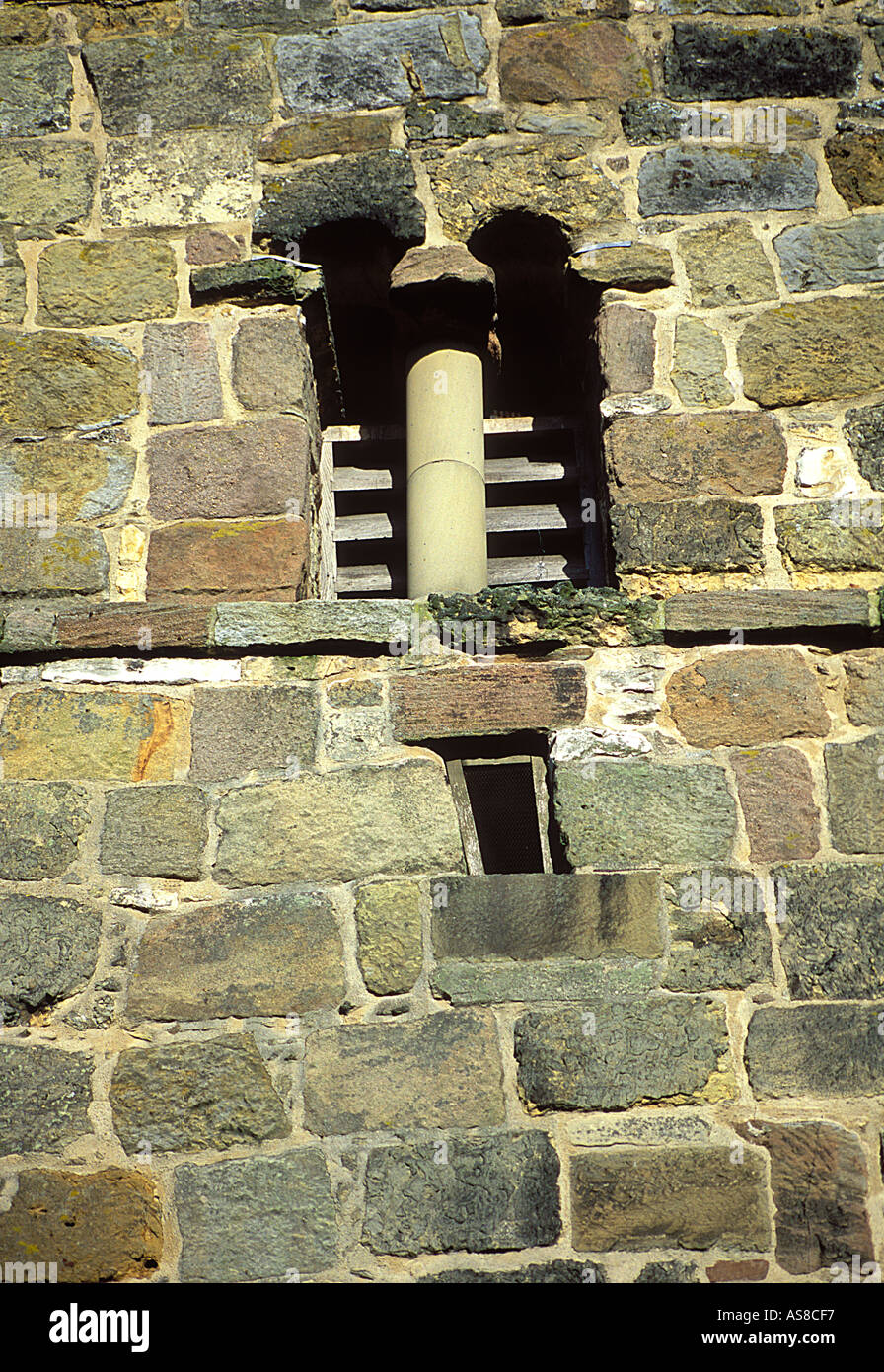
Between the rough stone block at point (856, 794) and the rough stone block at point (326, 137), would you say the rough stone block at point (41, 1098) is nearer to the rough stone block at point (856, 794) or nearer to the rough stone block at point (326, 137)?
the rough stone block at point (856, 794)

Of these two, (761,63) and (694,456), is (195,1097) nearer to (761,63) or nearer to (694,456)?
(694,456)

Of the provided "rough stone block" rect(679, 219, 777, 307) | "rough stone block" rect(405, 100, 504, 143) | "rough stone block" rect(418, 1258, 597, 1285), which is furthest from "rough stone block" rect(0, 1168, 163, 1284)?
"rough stone block" rect(405, 100, 504, 143)

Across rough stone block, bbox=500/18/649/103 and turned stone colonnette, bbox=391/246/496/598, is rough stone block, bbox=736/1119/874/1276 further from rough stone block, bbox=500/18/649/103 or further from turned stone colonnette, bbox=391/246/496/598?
rough stone block, bbox=500/18/649/103

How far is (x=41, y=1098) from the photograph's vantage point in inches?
103

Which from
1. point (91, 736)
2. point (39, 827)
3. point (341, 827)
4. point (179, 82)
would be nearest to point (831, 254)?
point (179, 82)

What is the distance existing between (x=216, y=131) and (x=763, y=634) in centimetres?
225

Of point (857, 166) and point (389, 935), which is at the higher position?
point (857, 166)

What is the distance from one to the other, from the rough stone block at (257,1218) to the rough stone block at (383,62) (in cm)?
299

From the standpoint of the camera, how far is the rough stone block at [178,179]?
351 centimetres

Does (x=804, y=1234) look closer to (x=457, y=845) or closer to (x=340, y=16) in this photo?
(x=457, y=845)

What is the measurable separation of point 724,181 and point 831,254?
0.39m

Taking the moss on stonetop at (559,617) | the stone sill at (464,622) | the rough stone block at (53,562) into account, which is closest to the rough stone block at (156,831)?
the stone sill at (464,622)

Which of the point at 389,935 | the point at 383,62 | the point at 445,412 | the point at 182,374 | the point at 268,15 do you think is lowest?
the point at 389,935
